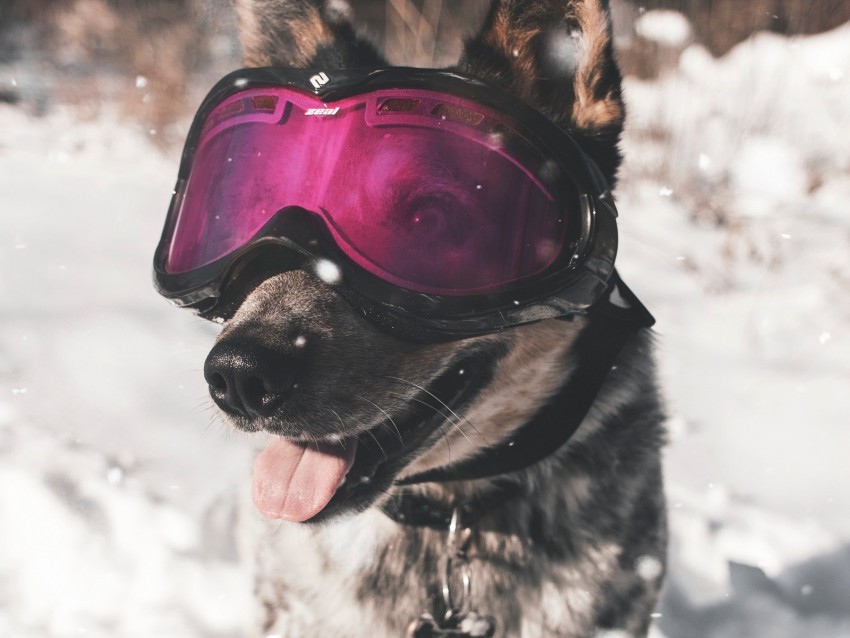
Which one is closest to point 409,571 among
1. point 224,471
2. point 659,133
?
point 224,471

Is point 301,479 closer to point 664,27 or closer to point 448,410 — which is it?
point 448,410

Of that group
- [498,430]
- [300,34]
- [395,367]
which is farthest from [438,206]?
[300,34]

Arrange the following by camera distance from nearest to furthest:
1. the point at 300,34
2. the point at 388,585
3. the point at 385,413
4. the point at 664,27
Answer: the point at 385,413
the point at 388,585
the point at 300,34
the point at 664,27

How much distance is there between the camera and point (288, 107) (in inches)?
64.0

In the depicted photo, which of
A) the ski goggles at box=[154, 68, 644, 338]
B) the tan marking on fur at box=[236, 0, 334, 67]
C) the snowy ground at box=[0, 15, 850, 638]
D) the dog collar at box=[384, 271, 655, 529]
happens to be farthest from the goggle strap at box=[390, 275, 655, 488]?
the tan marking on fur at box=[236, 0, 334, 67]

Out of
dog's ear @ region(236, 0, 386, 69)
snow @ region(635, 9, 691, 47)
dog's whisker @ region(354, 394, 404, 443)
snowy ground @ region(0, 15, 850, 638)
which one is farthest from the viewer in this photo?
snow @ region(635, 9, 691, 47)

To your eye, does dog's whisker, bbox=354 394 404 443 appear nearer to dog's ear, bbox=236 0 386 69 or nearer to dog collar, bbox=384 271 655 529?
dog collar, bbox=384 271 655 529

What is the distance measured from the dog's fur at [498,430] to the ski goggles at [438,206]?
95mm

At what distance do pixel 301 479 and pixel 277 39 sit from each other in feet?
3.85

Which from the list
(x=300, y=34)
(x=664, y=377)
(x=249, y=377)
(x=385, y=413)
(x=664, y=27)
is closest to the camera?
(x=249, y=377)

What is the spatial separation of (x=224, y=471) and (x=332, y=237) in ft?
5.85

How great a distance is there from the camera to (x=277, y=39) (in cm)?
197

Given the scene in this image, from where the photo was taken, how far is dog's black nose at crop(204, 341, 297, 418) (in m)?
1.35

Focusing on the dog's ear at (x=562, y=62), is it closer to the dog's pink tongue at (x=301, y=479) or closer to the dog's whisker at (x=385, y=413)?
the dog's whisker at (x=385, y=413)
